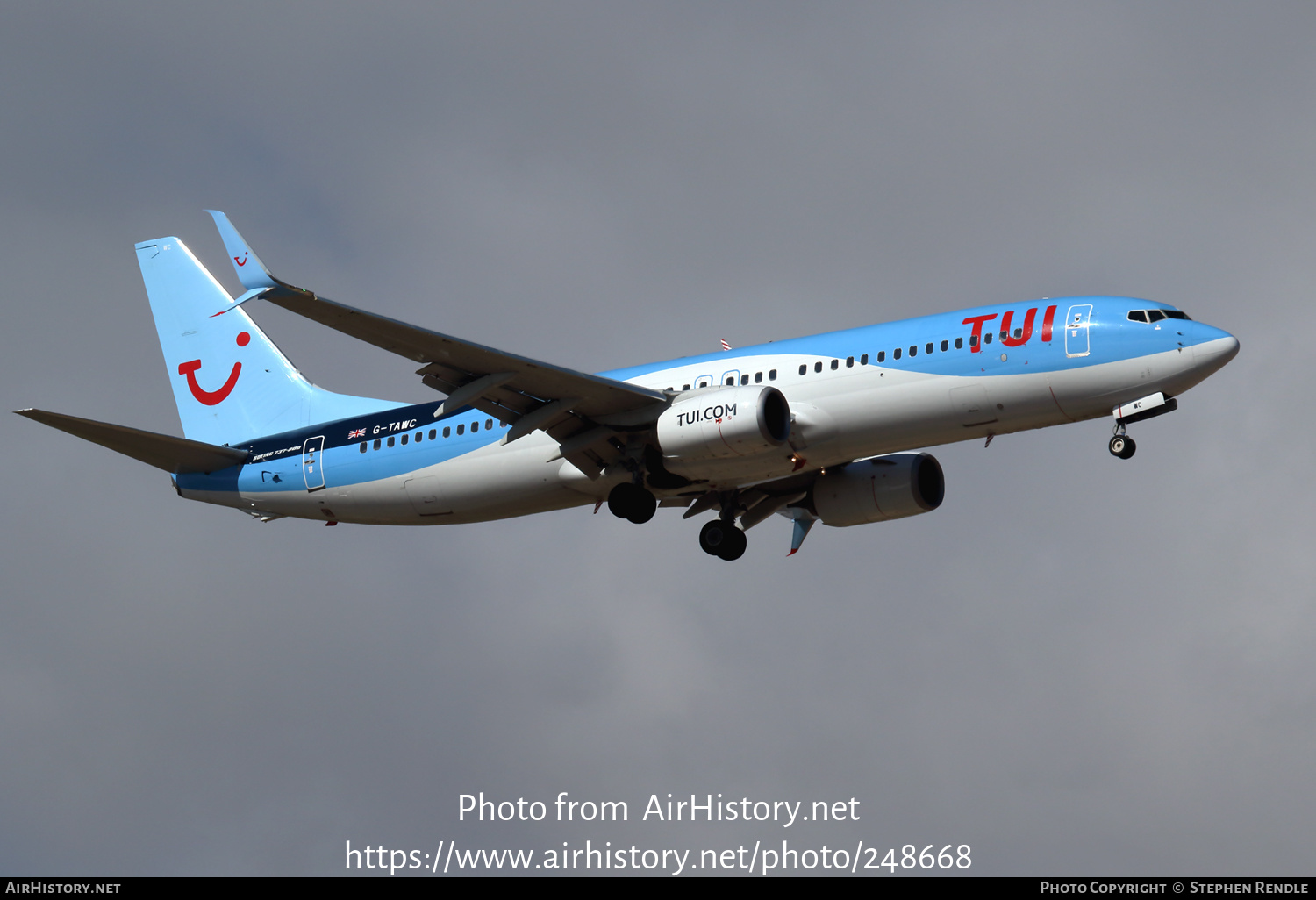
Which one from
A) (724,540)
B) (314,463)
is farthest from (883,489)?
(314,463)

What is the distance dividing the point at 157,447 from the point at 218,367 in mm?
5823

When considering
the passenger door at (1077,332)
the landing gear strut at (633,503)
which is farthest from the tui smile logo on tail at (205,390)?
the passenger door at (1077,332)

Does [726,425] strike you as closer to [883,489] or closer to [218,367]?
[883,489]

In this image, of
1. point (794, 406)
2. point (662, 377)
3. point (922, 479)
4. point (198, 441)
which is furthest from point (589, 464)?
point (198, 441)

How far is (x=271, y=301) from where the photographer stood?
29.6m

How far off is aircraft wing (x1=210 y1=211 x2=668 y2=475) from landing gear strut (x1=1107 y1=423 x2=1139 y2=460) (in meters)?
10.2

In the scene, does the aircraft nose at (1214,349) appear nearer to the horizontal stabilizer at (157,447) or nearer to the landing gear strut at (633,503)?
the landing gear strut at (633,503)

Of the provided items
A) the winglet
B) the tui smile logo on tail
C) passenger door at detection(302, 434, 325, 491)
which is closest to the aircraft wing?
the winglet

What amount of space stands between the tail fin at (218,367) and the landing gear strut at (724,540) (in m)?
9.33

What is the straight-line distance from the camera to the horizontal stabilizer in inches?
1374

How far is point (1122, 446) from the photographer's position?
3178 centimetres

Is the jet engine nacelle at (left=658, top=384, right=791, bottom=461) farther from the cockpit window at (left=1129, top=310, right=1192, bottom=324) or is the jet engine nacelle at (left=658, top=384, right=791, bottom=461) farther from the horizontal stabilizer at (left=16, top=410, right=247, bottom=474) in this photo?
the horizontal stabilizer at (left=16, top=410, right=247, bottom=474)

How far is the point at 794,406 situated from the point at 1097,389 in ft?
21.9

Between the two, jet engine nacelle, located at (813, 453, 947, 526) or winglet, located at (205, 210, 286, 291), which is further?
jet engine nacelle, located at (813, 453, 947, 526)
